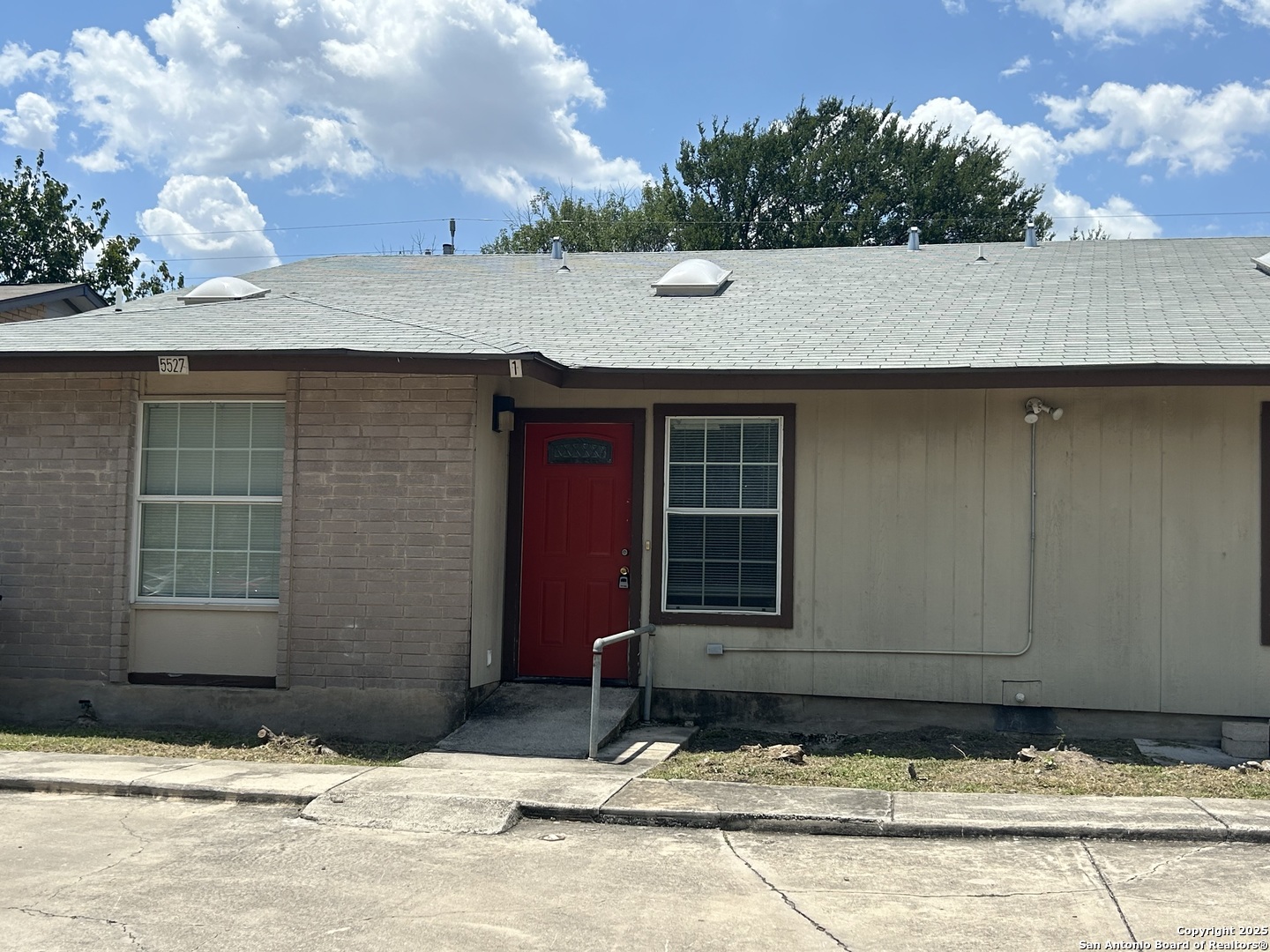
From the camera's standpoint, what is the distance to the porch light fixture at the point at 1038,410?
9273 mm

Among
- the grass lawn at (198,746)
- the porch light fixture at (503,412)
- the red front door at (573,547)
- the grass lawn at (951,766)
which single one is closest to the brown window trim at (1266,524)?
the grass lawn at (951,766)

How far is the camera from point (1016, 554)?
369 inches

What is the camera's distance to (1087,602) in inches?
365

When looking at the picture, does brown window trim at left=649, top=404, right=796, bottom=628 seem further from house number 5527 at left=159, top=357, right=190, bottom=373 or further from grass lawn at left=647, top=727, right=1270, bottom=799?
house number 5527 at left=159, top=357, right=190, bottom=373

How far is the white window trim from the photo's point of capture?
962cm

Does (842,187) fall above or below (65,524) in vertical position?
above

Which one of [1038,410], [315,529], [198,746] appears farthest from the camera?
[315,529]

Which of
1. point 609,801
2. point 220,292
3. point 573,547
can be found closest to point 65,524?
point 220,292

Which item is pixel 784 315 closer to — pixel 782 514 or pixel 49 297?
pixel 782 514

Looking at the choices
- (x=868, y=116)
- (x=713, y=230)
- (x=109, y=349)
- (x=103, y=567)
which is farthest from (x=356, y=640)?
(x=868, y=116)

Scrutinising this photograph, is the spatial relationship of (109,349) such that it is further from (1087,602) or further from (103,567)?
(1087,602)

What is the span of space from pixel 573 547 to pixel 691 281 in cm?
336

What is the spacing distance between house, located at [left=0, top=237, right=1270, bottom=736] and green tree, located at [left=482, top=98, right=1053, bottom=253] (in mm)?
23061

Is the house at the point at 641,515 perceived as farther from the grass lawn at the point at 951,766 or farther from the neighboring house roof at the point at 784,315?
the grass lawn at the point at 951,766
